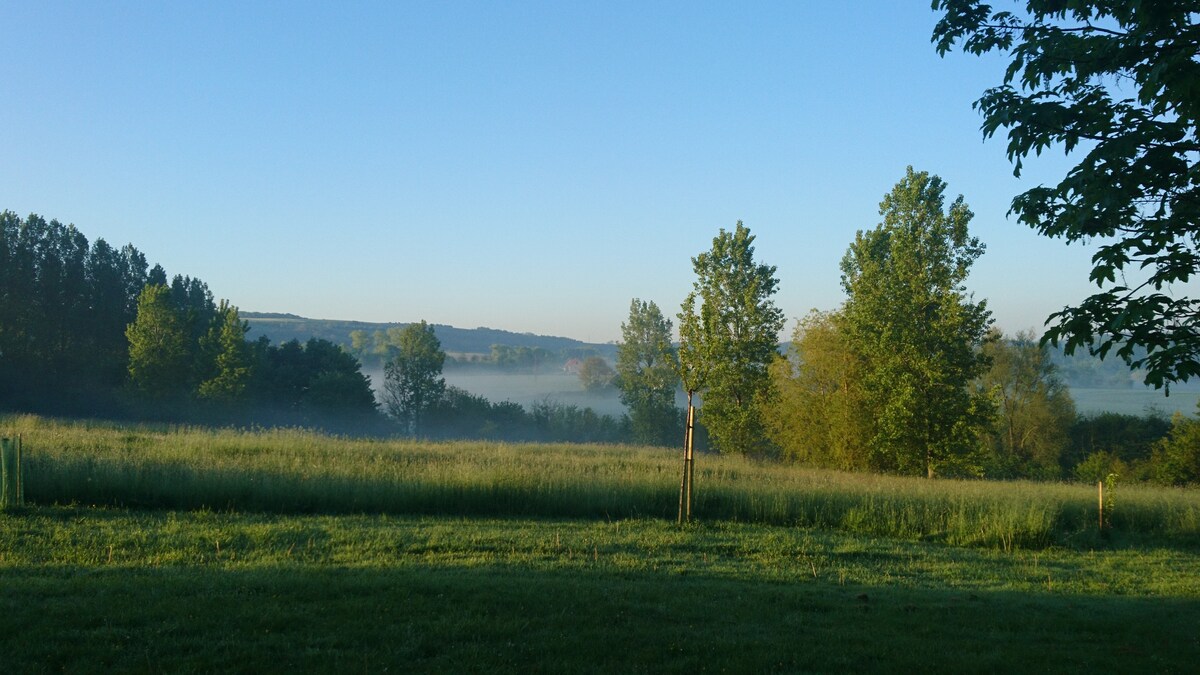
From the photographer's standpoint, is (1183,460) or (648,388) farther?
(648,388)

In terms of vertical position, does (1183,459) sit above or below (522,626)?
below

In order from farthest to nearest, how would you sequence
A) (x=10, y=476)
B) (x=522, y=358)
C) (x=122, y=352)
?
(x=522, y=358), (x=122, y=352), (x=10, y=476)

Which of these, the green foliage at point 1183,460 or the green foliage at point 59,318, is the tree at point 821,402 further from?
the green foliage at point 59,318

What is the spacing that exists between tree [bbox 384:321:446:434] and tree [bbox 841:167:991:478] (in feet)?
197

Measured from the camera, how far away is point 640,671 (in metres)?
5.78

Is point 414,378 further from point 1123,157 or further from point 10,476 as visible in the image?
point 1123,157

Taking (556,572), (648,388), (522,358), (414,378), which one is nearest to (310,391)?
(414,378)

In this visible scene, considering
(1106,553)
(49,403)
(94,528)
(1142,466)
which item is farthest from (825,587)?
(49,403)

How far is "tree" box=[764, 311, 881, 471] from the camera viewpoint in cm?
3288

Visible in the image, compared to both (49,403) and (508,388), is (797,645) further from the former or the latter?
(508,388)

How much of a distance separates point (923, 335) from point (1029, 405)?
30.9 m

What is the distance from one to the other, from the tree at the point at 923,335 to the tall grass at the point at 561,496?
8.72 meters

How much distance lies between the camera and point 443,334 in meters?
175

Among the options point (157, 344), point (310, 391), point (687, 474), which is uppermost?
point (157, 344)
